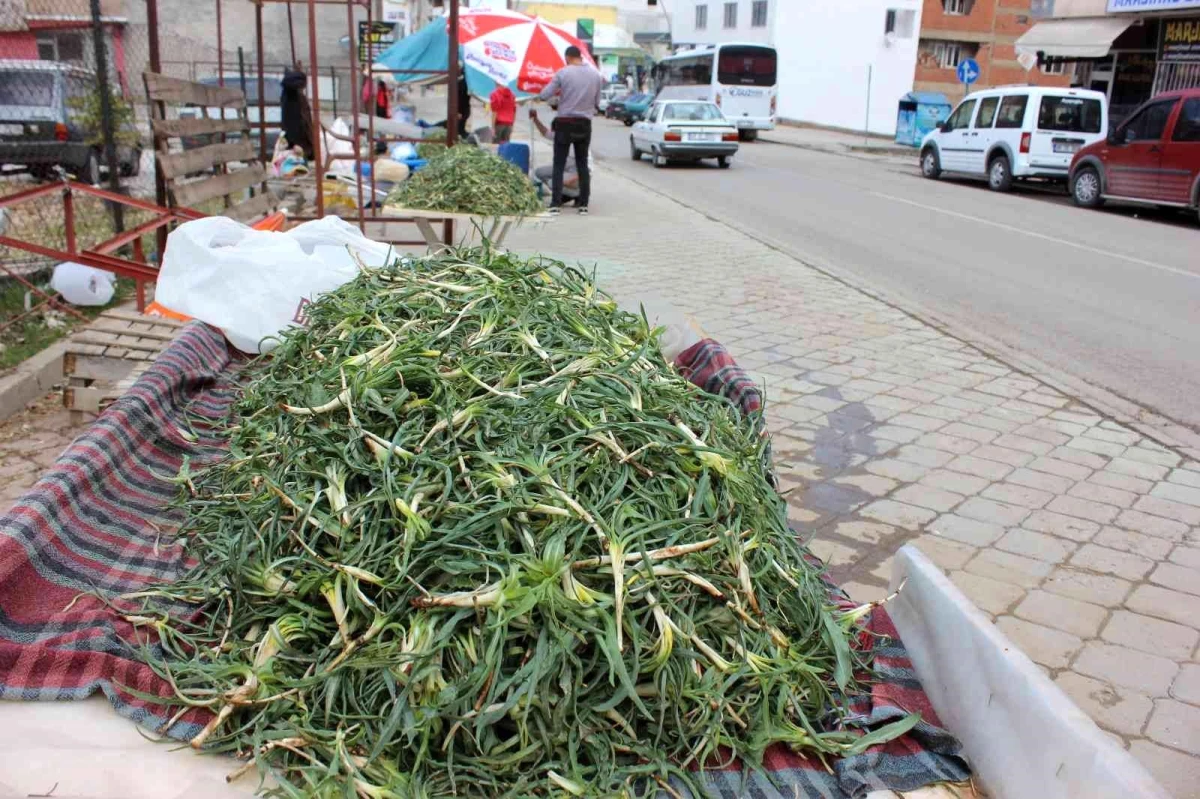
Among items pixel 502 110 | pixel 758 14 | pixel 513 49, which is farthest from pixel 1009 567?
pixel 758 14

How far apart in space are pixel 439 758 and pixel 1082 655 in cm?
239

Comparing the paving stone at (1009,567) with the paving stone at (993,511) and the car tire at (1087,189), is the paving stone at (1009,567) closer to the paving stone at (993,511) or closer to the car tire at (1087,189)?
the paving stone at (993,511)

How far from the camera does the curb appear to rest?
519 cm

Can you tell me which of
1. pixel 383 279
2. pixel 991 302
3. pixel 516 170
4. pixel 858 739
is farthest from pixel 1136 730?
pixel 516 170

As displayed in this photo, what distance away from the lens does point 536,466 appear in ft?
6.85

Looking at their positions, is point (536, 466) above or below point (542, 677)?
above

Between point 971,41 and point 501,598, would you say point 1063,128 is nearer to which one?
point 501,598

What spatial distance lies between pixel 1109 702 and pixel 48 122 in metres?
11.6

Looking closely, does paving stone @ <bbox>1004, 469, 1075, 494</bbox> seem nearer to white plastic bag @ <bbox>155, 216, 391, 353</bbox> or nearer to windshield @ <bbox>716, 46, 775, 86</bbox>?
white plastic bag @ <bbox>155, 216, 391, 353</bbox>

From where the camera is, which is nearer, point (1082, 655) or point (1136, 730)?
point (1136, 730)

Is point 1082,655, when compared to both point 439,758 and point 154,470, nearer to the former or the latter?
point 439,758

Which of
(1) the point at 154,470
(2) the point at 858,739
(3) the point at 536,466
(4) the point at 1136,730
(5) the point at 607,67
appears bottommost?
(4) the point at 1136,730

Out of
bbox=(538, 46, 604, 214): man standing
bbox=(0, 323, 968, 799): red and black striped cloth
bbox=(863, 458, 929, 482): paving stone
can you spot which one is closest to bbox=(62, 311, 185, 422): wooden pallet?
bbox=(0, 323, 968, 799): red and black striped cloth

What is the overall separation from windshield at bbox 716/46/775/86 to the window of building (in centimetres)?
1573
